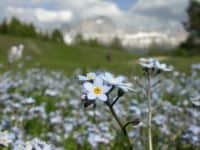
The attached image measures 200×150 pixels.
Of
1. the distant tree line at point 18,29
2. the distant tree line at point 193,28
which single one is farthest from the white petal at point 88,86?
the distant tree line at point 18,29

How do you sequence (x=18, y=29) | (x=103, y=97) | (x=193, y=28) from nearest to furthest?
1. (x=103, y=97)
2. (x=193, y=28)
3. (x=18, y=29)

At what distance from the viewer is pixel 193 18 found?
59.9m

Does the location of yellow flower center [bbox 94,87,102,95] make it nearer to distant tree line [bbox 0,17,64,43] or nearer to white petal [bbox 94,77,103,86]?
white petal [bbox 94,77,103,86]

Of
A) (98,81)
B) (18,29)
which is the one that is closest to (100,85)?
(98,81)

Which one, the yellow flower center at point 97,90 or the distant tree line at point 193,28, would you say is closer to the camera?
the yellow flower center at point 97,90

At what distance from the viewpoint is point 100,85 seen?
6.31 feet

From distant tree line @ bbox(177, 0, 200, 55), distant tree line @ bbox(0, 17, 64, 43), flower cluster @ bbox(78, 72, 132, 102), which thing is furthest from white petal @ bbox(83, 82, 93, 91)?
distant tree line @ bbox(0, 17, 64, 43)

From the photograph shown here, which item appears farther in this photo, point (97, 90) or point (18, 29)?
point (18, 29)

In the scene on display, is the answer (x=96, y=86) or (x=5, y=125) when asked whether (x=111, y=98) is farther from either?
(x=5, y=125)

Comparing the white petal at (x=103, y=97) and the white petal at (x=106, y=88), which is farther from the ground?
the white petal at (x=106, y=88)

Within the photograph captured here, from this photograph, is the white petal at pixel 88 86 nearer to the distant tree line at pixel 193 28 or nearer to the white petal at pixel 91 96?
the white petal at pixel 91 96

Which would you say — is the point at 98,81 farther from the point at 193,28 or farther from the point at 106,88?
the point at 193,28

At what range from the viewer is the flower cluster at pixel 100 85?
1.87 m

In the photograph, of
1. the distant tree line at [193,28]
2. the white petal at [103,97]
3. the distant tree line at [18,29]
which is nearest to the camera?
the white petal at [103,97]
